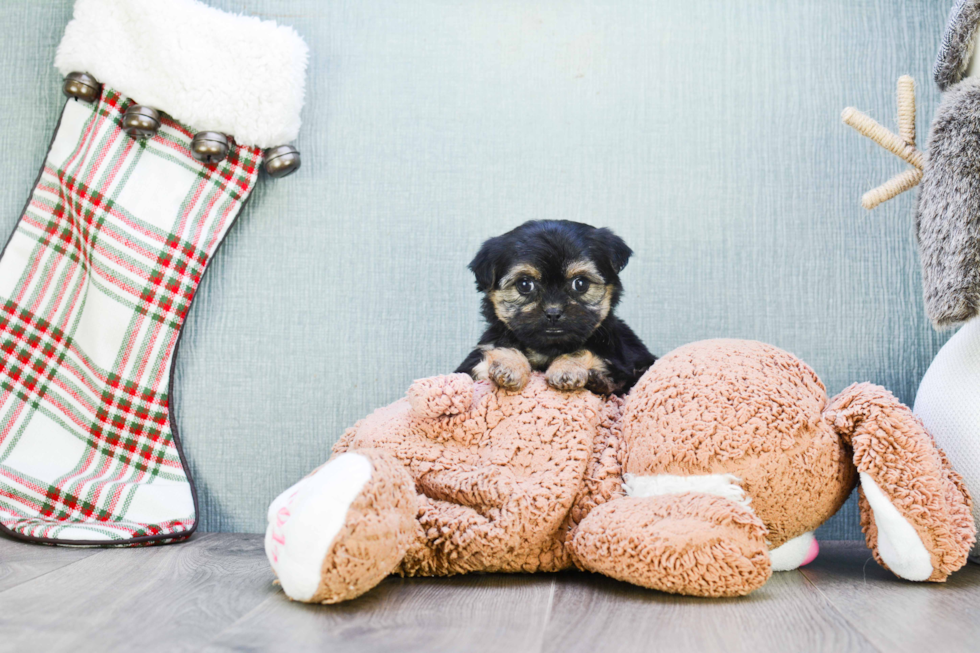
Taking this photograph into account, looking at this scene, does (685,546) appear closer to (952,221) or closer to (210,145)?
(952,221)

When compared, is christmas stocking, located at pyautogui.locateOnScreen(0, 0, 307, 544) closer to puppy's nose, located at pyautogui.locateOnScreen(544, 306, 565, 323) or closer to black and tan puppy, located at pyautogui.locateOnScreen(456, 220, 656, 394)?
black and tan puppy, located at pyautogui.locateOnScreen(456, 220, 656, 394)

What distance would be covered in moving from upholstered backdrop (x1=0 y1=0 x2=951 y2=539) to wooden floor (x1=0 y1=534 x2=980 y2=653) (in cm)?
52

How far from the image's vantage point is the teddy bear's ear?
4.28 feet

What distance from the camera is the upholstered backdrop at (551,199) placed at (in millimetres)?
1751

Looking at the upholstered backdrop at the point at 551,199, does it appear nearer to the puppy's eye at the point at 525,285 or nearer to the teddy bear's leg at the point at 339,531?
the puppy's eye at the point at 525,285

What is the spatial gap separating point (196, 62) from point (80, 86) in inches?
11.3

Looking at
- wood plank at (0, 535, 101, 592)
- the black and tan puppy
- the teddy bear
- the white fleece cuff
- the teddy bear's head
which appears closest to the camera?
the teddy bear

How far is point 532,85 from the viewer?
180 cm

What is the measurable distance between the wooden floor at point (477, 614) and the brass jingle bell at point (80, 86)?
1026 millimetres

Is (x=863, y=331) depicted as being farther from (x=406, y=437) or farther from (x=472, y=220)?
(x=406, y=437)

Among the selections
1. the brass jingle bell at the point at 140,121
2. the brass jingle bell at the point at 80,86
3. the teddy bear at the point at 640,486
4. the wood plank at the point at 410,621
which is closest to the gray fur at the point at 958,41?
the teddy bear at the point at 640,486

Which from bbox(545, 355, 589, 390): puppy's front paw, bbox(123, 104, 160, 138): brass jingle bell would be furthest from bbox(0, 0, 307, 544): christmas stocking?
bbox(545, 355, 589, 390): puppy's front paw

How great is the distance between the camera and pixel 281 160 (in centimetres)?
173

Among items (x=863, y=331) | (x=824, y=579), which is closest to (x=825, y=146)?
(x=863, y=331)
